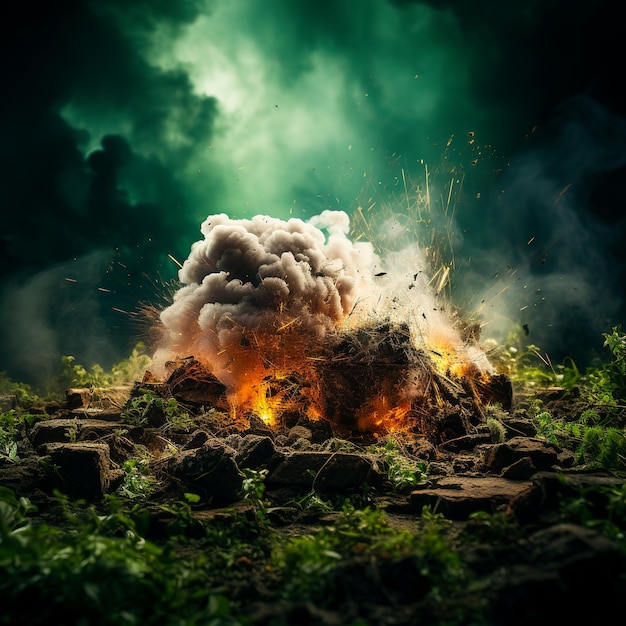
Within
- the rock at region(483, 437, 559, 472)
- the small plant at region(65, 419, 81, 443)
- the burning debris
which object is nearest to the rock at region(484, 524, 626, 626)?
the rock at region(483, 437, 559, 472)

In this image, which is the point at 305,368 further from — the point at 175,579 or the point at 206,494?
the point at 175,579

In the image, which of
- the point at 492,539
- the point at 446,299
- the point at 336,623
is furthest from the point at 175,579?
the point at 446,299

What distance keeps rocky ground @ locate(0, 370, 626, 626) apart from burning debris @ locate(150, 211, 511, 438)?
0.86 meters

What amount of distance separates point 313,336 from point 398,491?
528cm

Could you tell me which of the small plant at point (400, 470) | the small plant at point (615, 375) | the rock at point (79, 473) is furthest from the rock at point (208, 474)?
the small plant at point (615, 375)

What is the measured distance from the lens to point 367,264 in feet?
47.8

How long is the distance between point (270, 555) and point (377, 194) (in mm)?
12551

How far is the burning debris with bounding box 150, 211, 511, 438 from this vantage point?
9625 mm

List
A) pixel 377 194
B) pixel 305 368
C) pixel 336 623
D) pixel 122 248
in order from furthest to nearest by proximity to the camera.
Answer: pixel 122 248 → pixel 377 194 → pixel 305 368 → pixel 336 623

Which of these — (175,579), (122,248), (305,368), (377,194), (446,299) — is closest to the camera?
(175,579)

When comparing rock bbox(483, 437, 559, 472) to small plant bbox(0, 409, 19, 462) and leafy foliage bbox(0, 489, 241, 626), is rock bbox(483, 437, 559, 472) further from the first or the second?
small plant bbox(0, 409, 19, 462)

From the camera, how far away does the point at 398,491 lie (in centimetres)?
588

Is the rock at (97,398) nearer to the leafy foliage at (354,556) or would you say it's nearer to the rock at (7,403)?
the rock at (7,403)

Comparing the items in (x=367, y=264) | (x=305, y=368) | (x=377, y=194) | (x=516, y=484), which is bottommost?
(x=516, y=484)
